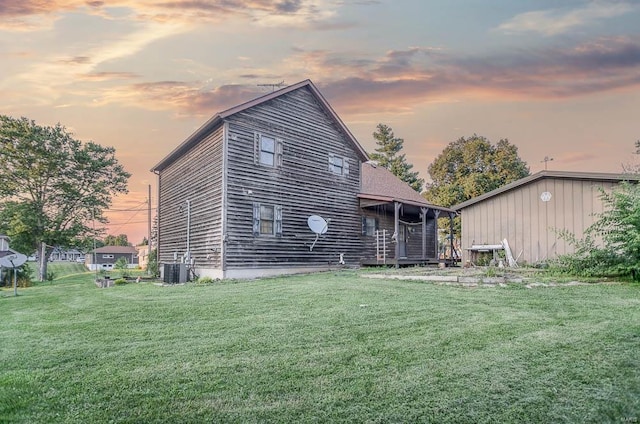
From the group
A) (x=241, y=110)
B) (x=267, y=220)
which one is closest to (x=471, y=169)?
(x=267, y=220)

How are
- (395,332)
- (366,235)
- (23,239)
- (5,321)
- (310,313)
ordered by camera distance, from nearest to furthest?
(395,332) < (310,313) < (5,321) < (366,235) < (23,239)

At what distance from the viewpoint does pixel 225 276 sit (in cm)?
1335

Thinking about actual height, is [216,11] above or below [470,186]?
above

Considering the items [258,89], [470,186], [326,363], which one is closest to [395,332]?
[326,363]

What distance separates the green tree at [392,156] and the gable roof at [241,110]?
17976mm

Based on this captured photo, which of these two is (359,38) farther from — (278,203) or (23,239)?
(23,239)

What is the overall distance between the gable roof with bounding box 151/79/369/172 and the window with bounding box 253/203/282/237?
10.8 feet

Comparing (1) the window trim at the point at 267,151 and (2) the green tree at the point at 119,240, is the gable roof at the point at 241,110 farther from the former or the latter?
(2) the green tree at the point at 119,240

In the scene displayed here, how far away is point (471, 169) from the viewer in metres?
32.0

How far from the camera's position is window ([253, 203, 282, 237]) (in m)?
14.5

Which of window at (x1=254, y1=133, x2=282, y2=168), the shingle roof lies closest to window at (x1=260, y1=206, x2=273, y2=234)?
window at (x1=254, y1=133, x2=282, y2=168)

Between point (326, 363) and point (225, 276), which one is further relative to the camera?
point (225, 276)

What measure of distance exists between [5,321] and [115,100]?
9.03 meters

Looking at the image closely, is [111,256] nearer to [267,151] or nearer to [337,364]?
[267,151]
